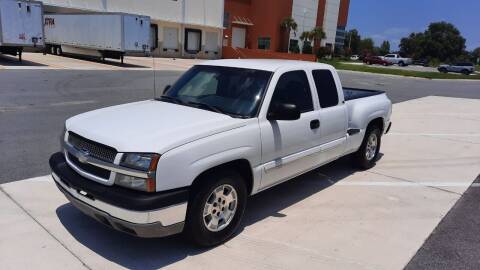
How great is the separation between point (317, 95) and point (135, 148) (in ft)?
8.73

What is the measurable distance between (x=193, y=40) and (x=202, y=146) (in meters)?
41.9

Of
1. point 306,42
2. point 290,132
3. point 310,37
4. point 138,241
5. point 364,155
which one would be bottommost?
point 138,241

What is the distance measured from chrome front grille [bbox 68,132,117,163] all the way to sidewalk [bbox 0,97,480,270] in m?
0.89

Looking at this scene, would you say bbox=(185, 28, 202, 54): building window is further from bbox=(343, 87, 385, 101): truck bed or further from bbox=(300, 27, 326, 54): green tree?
bbox=(343, 87, 385, 101): truck bed

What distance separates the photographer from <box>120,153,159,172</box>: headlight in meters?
3.27

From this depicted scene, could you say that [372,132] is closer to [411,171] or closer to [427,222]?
[411,171]

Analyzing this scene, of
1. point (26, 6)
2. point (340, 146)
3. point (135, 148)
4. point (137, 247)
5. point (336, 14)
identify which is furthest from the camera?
point (336, 14)

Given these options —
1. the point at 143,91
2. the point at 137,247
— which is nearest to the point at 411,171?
the point at 137,247

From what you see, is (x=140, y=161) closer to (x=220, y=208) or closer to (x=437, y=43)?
A: (x=220, y=208)

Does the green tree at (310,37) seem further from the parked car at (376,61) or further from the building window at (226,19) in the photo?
the building window at (226,19)

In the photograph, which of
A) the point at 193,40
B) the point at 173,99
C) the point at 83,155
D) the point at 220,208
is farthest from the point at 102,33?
the point at 220,208

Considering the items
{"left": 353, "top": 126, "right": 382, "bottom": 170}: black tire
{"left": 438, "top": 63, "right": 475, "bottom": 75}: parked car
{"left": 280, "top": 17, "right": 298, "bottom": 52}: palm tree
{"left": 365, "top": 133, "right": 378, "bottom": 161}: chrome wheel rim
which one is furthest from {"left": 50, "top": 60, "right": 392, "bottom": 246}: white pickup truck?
{"left": 438, "top": 63, "right": 475, "bottom": 75}: parked car

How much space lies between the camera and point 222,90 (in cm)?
468

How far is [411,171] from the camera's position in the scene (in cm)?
689
